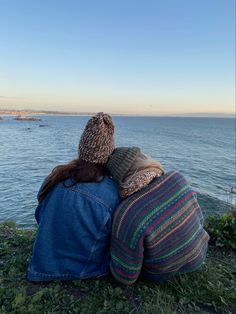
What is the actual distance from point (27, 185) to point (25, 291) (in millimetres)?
17361

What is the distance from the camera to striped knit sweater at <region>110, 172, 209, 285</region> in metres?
3.29

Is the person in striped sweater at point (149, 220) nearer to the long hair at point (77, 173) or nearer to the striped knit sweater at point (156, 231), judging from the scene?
the striped knit sweater at point (156, 231)

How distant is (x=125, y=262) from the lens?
3.45 m

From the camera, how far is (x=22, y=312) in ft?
10.2

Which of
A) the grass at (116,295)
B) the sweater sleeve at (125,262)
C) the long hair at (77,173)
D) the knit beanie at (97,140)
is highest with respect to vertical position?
the knit beanie at (97,140)

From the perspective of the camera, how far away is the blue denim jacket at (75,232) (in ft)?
11.3

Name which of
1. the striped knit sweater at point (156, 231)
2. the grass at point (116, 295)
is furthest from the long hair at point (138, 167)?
the grass at point (116, 295)

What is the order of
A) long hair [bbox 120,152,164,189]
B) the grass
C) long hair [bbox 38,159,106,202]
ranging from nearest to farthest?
1. the grass
2. long hair [bbox 120,152,164,189]
3. long hair [bbox 38,159,106,202]

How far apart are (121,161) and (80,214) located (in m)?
0.75

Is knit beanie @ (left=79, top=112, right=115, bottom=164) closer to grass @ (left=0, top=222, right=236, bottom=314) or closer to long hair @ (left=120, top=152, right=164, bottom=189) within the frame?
long hair @ (left=120, top=152, right=164, bottom=189)

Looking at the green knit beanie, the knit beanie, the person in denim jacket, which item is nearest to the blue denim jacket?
the person in denim jacket

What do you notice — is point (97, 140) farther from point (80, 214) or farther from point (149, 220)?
point (149, 220)

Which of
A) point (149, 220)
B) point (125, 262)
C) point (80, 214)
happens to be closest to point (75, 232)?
point (80, 214)

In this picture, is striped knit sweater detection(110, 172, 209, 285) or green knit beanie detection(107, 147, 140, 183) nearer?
striped knit sweater detection(110, 172, 209, 285)
